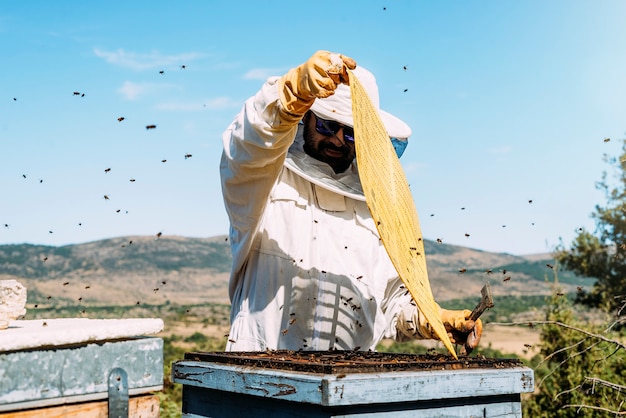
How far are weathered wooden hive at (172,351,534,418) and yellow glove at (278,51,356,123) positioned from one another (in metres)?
0.98

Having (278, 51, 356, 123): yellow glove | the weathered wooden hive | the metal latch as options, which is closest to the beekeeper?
(278, 51, 356, 123): yellow glove

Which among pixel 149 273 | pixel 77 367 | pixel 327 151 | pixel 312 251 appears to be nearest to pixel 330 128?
pixel 327 151

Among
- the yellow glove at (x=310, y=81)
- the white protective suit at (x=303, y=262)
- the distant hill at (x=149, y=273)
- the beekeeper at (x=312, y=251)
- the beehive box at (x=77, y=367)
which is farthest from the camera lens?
the distant hill at (x=149, y=273)

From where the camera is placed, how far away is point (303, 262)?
346cm

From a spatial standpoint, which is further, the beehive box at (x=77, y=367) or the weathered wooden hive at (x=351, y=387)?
the weathered wooden hive at (x=351, y=387)

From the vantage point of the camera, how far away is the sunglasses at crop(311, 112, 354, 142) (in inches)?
139

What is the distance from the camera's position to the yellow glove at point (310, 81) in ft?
9.00

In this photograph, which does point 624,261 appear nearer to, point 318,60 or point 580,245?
point 580,245

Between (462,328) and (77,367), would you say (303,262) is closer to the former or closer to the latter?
(462,328)

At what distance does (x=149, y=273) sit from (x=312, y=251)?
58.9 metres

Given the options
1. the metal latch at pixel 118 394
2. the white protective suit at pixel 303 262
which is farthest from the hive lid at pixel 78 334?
the white protective suit at pixel 303 262

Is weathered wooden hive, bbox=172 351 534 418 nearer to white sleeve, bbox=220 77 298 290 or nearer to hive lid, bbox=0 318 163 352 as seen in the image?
hive lid, bbox=0 318 163 352

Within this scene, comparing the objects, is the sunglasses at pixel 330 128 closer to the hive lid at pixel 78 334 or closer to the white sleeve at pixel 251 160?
the white sleeve at pixel 251 160

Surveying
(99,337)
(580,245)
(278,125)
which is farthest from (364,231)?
(580,245)
